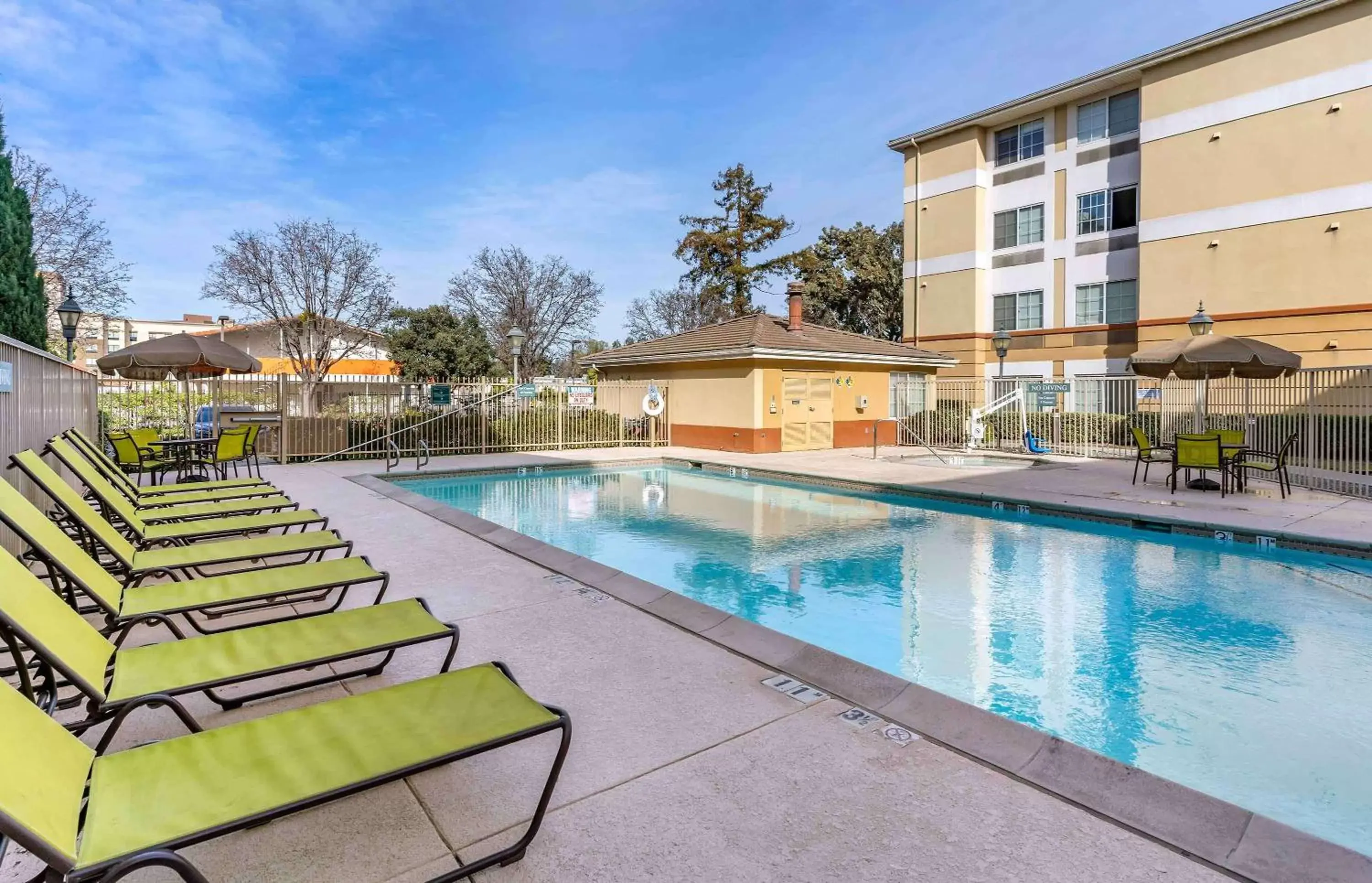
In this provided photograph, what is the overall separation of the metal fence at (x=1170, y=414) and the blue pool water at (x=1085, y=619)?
248 inches

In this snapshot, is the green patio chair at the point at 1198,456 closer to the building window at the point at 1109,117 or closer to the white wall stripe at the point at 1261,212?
the white wall stripe at the point at 1261,212

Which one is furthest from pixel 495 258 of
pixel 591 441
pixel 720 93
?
pixel 591 441

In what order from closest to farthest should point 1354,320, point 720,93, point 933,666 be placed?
point 933,666 < point 1354,320 < point 720,93

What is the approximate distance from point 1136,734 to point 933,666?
1223mm

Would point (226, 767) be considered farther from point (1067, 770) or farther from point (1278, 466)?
point (1278, 466)

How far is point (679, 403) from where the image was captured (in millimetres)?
19312

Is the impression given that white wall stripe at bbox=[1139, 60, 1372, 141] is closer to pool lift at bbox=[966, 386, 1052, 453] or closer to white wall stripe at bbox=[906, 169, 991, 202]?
white wall stripe at bbox=[906, 169, 991, 202]

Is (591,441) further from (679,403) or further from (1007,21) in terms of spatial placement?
(1007,21)

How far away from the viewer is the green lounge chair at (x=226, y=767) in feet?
4.93

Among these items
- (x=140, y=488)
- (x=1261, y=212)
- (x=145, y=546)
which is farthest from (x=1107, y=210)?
(x=145, y=546)

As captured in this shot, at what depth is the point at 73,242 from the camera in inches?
834

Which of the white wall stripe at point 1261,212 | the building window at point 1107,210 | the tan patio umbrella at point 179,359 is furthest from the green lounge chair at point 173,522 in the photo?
the building window at point 1107,210

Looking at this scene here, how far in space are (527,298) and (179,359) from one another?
23.3 meters

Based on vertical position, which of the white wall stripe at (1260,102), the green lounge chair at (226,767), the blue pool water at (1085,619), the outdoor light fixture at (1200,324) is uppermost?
the white wall stripe at (1260,102)
